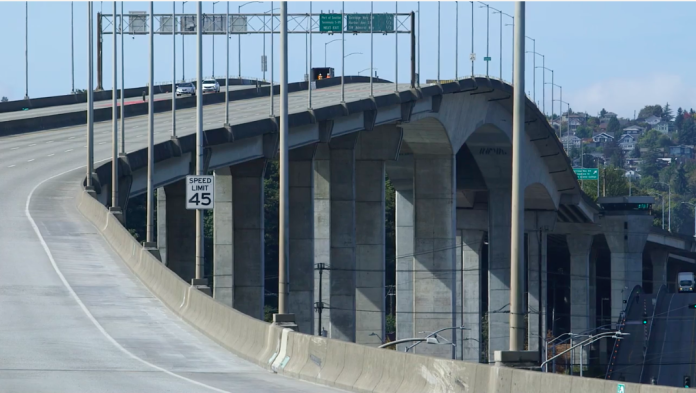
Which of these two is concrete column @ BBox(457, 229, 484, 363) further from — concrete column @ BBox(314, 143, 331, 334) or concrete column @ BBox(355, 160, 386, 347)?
concrete column @ BBox(314, 143, 331, 334)

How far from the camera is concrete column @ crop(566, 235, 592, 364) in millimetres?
126188

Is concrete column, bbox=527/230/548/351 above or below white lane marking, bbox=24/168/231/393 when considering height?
below

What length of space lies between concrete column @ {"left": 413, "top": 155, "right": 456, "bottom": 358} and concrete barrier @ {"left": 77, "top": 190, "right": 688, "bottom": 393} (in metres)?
46.6

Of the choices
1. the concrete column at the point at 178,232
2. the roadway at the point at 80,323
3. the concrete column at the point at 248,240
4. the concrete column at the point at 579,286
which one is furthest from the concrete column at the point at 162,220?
the concrete column at the point at 579,286

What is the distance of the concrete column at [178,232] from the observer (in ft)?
217

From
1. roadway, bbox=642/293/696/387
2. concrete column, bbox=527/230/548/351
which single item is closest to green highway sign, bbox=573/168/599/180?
roadway, bbox=642/293/696/387

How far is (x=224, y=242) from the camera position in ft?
213

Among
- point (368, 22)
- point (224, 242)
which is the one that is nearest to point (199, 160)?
point (224, 242)

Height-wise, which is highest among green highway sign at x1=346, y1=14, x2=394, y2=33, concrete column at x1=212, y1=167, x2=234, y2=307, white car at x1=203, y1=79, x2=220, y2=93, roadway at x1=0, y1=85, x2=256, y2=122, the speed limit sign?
green highway sign at x1=346, y1=14, x2=394, y2=33

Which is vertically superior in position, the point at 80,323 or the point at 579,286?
the point at 80,323

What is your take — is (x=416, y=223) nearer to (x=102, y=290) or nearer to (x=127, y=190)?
(x=127, y=190)

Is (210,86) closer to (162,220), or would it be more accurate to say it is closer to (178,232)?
(162,220)

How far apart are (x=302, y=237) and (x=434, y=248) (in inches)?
597

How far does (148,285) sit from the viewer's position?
33.9m
